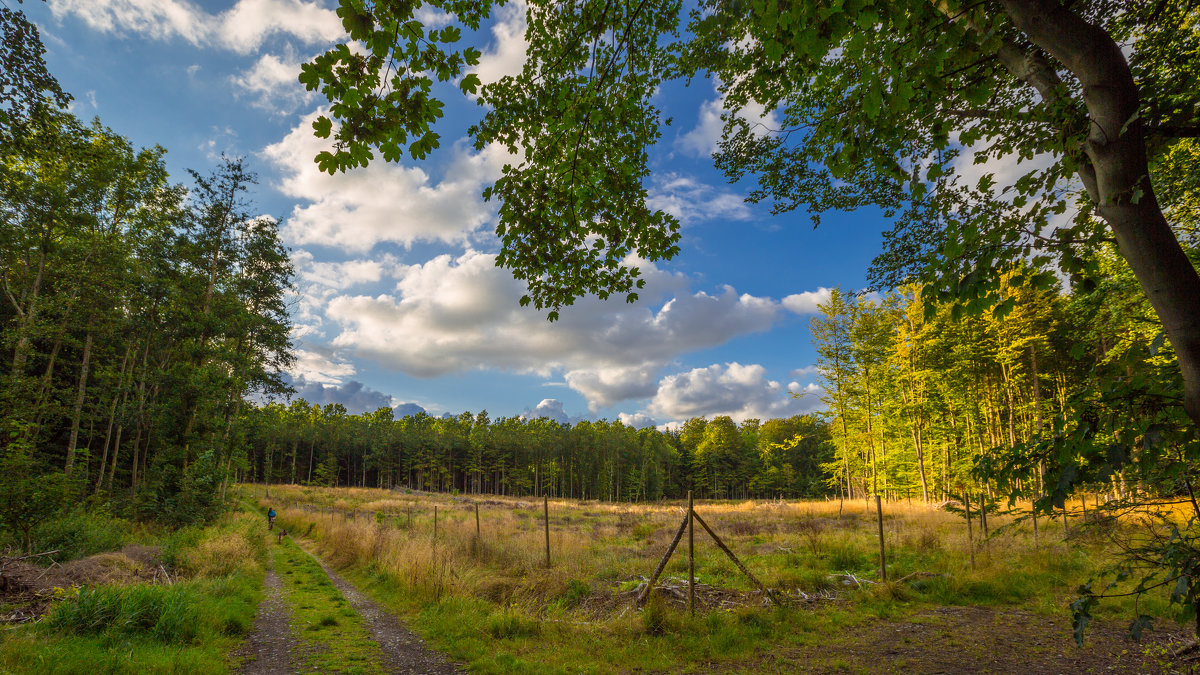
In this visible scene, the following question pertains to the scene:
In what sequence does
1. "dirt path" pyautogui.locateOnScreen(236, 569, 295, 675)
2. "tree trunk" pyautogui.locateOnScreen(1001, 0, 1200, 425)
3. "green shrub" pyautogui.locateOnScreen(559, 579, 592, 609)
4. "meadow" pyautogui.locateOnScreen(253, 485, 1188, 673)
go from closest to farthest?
"tree trunk" pyautogui.locateOnScreen(1001, 0, 1200, 425), "meadow" pyautogui.locateOnScreen(253, 485, 1188, 673), "dirt path" pyautogui.locateOnScreen(236, 569, 295, 675), "green shrub" pyautogui.locateOnScreen(559, 579, 592, 609)

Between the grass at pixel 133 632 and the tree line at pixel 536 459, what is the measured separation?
185ft

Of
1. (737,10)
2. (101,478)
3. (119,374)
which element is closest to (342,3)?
(737,10)

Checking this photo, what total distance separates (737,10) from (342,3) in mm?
3630

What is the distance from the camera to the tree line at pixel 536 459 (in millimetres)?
63781

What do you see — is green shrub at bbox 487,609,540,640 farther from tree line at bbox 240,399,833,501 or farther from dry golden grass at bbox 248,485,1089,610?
tree line at bbox 240,399,833,501

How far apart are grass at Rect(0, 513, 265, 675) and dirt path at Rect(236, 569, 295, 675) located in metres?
0.23

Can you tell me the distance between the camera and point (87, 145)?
29.2 ft

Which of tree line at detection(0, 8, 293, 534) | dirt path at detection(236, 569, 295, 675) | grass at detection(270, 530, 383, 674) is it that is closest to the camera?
dirt path at detection(236, 569, 295, 675)

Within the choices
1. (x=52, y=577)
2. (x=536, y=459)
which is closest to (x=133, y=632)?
(x=52, y=577)

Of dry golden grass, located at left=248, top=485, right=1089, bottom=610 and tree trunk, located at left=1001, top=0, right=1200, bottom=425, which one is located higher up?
tree trunk, located at left=1001, top=0, right=1200, bottom=425

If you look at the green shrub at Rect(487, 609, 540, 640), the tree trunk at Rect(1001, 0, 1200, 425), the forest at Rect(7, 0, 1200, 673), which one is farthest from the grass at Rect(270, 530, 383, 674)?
the tree trunk at Rect(1001, 0, 1200, 425)

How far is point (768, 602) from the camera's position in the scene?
814cm

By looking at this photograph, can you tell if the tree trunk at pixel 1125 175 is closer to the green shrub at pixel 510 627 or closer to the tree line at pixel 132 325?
the green shrub at pixel 510 627

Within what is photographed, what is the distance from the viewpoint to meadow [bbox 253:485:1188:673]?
6.20 m
